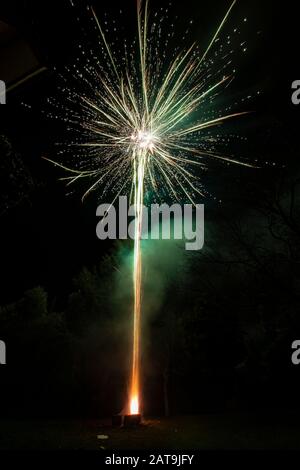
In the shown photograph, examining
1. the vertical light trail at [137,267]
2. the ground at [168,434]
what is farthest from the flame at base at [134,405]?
the ground at [168,434]

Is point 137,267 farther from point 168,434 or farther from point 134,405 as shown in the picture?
point 168,434

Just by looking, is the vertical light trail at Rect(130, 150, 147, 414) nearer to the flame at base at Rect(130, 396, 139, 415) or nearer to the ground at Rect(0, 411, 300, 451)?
the flame at base at Rect(130, 396, 139, 415)

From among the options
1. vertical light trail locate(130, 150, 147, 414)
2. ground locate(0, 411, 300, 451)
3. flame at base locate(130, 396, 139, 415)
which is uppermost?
vertical light trail locate(130, 150, 147, 414)

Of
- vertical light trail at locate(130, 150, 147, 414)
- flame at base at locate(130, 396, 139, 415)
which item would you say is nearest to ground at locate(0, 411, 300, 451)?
flame at base at locate(130, 396, 139, 415)

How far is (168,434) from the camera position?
8.27 metres

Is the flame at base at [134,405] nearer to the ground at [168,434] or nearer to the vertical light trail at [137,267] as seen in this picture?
the vertical light trail at [137,267]

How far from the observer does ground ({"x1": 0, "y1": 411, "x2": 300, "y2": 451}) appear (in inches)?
282

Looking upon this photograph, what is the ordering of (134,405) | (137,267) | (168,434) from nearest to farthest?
(168,434) → (134,405) → (137,267)

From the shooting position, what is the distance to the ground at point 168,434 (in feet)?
23.5

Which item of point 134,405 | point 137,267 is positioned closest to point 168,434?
point 134,405

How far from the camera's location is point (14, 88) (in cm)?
417
